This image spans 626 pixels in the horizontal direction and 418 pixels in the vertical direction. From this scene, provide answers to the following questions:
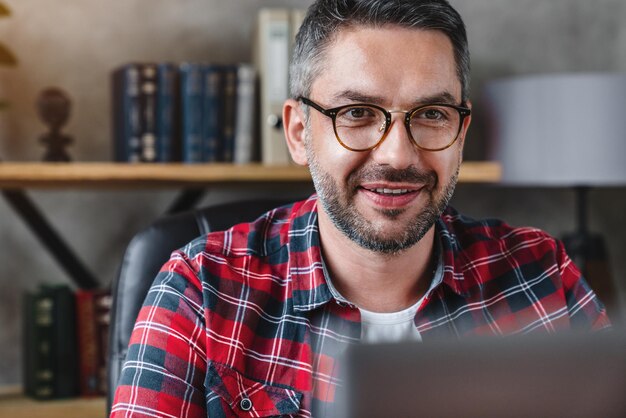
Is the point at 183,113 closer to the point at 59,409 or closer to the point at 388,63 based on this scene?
the point at 59,409

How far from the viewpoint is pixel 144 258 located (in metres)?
1.20

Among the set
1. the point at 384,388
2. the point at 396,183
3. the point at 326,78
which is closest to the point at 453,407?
the point at 384,388

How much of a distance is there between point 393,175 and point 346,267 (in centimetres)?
18

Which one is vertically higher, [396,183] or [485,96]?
[485,96]

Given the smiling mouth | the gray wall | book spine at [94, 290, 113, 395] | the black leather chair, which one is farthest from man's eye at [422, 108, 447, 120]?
the gray wall

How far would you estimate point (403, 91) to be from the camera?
1003mm

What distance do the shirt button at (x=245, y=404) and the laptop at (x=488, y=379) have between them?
1.87 ft

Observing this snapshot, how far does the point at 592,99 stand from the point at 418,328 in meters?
1.01

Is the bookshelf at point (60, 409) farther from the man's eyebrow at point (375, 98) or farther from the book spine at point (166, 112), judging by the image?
the man's eyebrow at point (375, 98)

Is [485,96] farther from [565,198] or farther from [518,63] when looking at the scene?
[565,198]

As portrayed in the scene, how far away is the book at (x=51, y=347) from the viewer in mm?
1774

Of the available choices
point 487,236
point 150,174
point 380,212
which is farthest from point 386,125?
point 150,174

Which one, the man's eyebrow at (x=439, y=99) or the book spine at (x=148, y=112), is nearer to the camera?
the man's eyebrow at (x=439, y=99)

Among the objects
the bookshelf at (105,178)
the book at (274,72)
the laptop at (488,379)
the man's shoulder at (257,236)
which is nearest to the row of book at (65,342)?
the bookshelf at (105,178)
